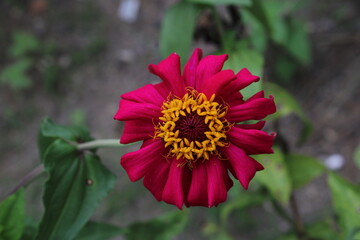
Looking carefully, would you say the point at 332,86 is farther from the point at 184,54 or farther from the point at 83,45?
the point at 83,45

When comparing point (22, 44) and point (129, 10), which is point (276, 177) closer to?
point (129, 10)

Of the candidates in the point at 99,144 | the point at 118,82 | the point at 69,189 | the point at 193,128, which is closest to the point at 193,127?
the point at 193,128

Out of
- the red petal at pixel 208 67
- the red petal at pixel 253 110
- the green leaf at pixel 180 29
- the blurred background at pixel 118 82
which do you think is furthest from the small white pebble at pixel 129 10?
the red petal at pixel 253 110

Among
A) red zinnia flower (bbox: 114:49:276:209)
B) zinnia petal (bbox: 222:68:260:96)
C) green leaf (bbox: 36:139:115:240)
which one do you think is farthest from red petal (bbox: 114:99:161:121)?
green leaf (bbox: 36:139:115:240)

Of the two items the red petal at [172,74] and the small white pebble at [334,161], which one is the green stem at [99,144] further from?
the small white pebble at [334,161]

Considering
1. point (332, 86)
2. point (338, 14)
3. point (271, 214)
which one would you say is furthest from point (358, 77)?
point (271, 214)

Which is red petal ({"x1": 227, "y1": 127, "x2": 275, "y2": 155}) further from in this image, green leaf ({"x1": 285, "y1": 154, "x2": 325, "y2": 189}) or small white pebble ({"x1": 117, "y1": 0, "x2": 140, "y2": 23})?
small white pebble ({"x1": 117, "y1": 0, "x2": 140, "y2": 23})

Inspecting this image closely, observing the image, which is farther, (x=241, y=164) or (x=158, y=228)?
(x=158, y=228)
